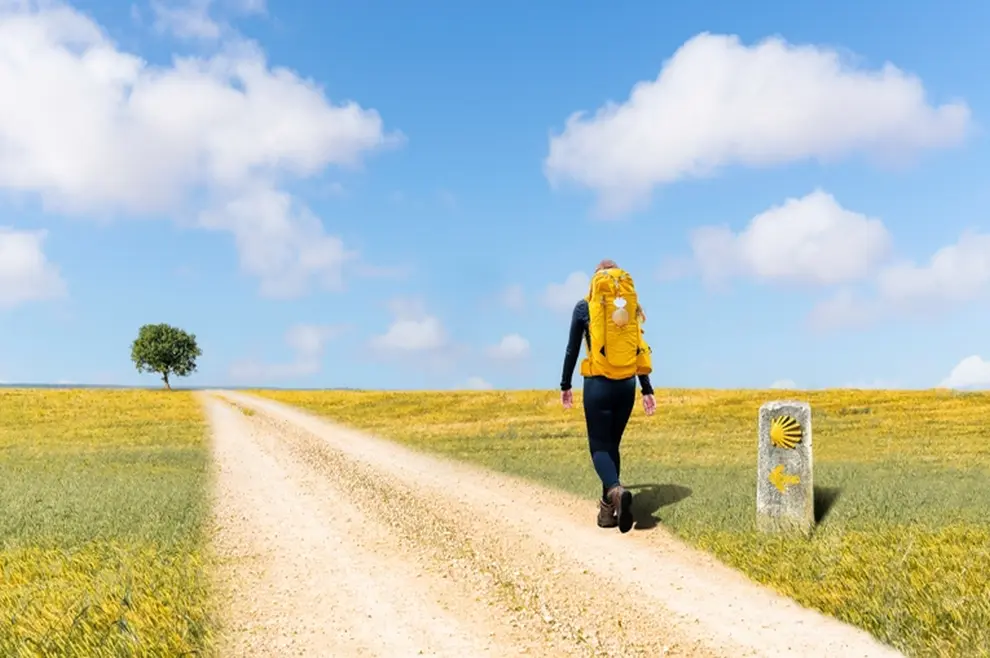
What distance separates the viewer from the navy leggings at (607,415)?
9281 mm

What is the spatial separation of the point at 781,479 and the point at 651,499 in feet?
8.27

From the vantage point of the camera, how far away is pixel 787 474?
8.76 metres

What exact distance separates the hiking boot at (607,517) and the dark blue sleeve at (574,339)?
1.62 metres

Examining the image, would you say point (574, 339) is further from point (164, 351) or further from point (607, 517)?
point (164, 351)

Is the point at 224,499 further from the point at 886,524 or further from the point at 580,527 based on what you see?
the point at 886,524

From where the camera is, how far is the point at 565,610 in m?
6.27

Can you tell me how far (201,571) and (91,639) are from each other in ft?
5.77

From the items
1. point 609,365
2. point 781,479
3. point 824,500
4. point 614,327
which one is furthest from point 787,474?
point 614,327

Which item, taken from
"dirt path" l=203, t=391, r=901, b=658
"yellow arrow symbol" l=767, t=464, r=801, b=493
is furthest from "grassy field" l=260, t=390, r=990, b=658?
"yellow arrow symbol" l=767, t=464, r=801, b=493

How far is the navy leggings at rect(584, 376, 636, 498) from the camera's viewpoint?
9.28 metres

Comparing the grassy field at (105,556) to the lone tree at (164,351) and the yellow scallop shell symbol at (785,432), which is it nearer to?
the yellow scallop shell symbol at (785,432)

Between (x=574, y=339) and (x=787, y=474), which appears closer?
(x=787, y=474)

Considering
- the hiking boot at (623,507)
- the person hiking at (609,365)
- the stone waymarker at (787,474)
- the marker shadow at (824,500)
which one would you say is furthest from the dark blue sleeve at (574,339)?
the marker shadow at (824,500)

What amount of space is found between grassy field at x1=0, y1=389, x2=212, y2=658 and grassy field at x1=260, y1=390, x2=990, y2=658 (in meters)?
5.30
